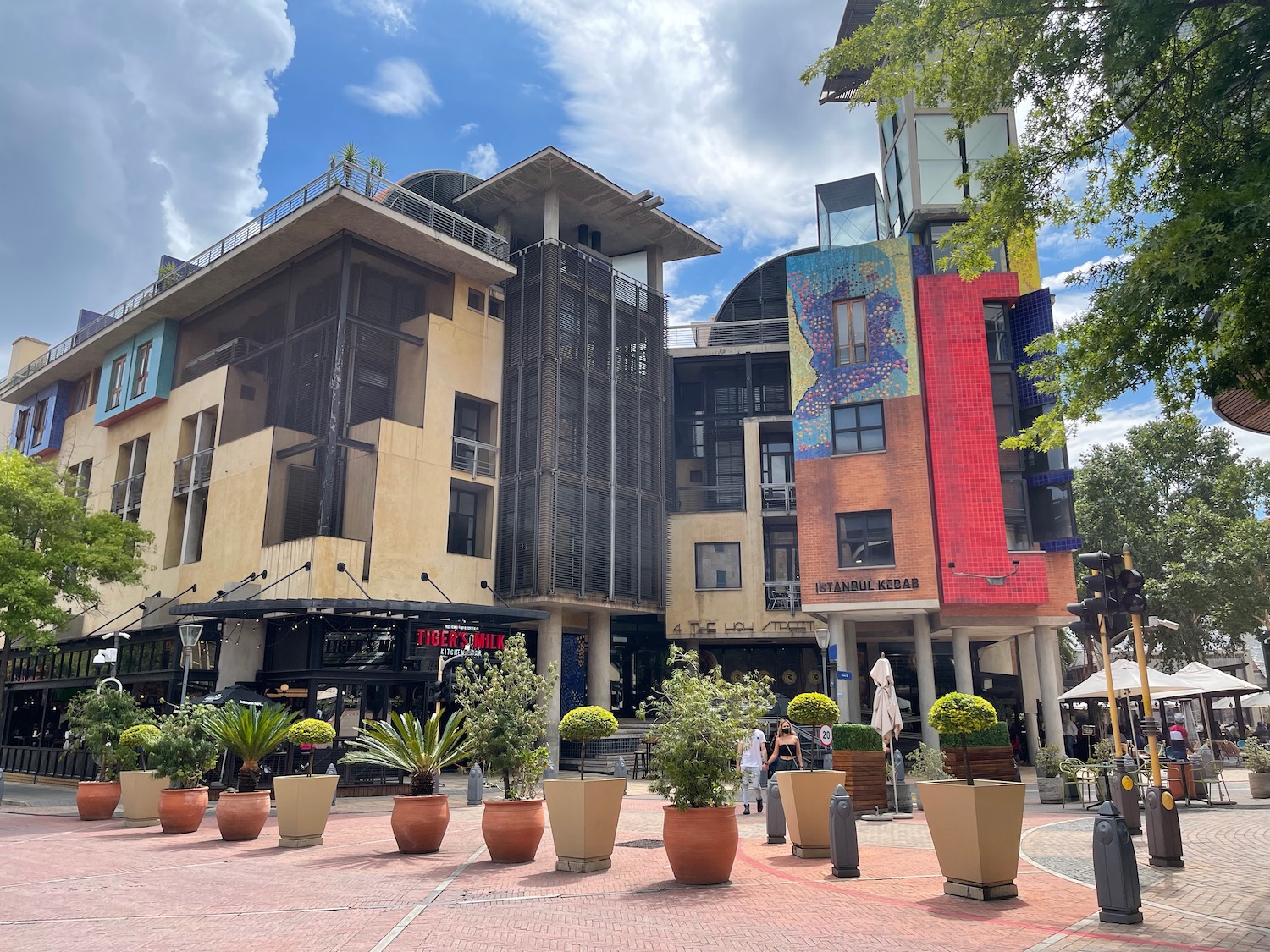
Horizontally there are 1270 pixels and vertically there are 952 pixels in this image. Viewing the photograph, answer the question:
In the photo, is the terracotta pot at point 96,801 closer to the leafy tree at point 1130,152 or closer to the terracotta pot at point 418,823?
the terracotta pot at point 418,823

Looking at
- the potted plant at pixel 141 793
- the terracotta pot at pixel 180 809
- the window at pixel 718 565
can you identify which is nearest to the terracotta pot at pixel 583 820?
the terracotta pot at pixel 180 809

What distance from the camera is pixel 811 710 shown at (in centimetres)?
1486

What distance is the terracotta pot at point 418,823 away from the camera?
13055 mm

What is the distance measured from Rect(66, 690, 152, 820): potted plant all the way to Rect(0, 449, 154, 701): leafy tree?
9.03 metres

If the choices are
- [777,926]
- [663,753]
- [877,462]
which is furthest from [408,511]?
[777,926]

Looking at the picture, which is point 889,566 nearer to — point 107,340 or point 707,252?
point 707,252

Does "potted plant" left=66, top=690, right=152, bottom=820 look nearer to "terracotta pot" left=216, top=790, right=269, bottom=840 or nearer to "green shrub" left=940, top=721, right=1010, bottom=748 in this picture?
"terracotta pot" left=216, top=790, right=269, bottom=840

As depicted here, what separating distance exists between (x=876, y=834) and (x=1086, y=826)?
139 inches

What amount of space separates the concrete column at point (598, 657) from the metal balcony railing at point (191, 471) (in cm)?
1498

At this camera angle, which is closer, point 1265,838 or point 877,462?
point 1265,838

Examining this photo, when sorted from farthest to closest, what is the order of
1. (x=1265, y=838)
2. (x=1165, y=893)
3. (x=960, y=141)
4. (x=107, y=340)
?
(x=107, y=340) → (x=960, y=141) → (x=1265, y=838) → (x=1165, y=893)

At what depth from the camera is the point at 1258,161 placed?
8.03m

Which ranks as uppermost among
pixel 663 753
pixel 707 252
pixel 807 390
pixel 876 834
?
pixel 707 252

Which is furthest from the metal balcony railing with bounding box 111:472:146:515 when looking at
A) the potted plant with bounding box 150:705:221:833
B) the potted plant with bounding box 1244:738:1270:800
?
the potted plant with bounding box 1244:738:1270:800
